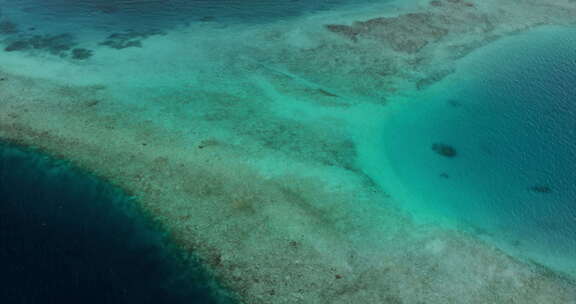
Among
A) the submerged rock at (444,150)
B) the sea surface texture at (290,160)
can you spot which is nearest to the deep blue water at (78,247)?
the sea surface texture at (290,160)

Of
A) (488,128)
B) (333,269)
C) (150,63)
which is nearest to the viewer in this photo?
(333,269)

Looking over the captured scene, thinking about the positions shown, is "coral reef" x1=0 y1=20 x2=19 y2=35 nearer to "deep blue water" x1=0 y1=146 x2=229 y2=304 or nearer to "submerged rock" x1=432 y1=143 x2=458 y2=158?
"deep blue water" x1=0 y1=146 x2=229 y2=304

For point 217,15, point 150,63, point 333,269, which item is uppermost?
point 217,15

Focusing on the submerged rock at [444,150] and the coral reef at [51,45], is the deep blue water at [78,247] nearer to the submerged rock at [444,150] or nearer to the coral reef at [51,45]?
the coral reef at [51,45]

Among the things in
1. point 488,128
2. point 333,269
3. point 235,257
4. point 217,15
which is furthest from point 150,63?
point 488,128

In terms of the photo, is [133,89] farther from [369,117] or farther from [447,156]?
[447,156]

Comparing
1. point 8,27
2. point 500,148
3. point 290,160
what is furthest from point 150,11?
point 500,148
